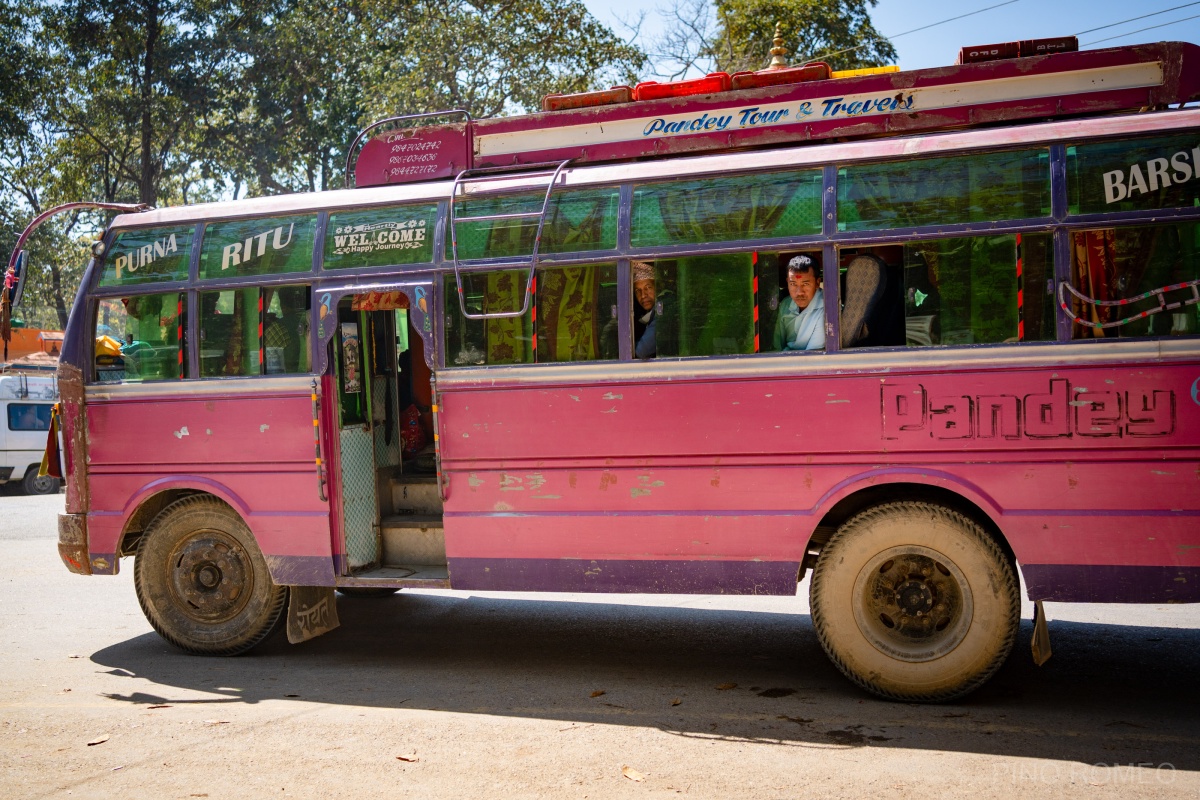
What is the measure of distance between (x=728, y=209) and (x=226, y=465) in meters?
3.78

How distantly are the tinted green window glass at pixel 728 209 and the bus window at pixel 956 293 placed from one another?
1.24 ft

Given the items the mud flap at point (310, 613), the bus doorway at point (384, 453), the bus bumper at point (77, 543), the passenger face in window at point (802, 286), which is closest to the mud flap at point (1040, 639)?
the passenger face in window at point (802, 286)

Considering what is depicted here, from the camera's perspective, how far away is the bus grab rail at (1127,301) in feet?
17.1

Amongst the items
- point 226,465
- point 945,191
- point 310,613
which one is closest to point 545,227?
point 945,191

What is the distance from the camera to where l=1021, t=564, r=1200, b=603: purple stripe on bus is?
17.1 feet

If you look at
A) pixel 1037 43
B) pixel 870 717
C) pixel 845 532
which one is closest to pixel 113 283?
pixel 845 532

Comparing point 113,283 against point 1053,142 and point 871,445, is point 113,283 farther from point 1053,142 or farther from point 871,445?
point 1053,142

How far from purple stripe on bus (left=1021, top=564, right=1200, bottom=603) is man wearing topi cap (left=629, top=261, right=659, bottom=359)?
2.40 m

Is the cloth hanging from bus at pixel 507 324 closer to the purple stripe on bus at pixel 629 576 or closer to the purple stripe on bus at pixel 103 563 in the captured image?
the purple stripe on bus at pixel 629 576

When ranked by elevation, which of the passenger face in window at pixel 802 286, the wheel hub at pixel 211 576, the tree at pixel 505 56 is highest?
the tree at pixel 505 56

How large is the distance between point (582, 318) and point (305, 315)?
1969 mm

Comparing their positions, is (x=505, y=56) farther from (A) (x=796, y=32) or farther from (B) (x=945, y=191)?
(B) (x=945, y=191)

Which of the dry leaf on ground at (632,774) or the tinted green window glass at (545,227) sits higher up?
the tinted green window glass at (545,227)

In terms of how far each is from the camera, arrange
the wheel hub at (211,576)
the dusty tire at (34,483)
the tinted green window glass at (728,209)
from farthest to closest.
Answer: the dusty tire at (34,483) < the wheel hub at (211,576) < the tinted green window glass at (728,209)
